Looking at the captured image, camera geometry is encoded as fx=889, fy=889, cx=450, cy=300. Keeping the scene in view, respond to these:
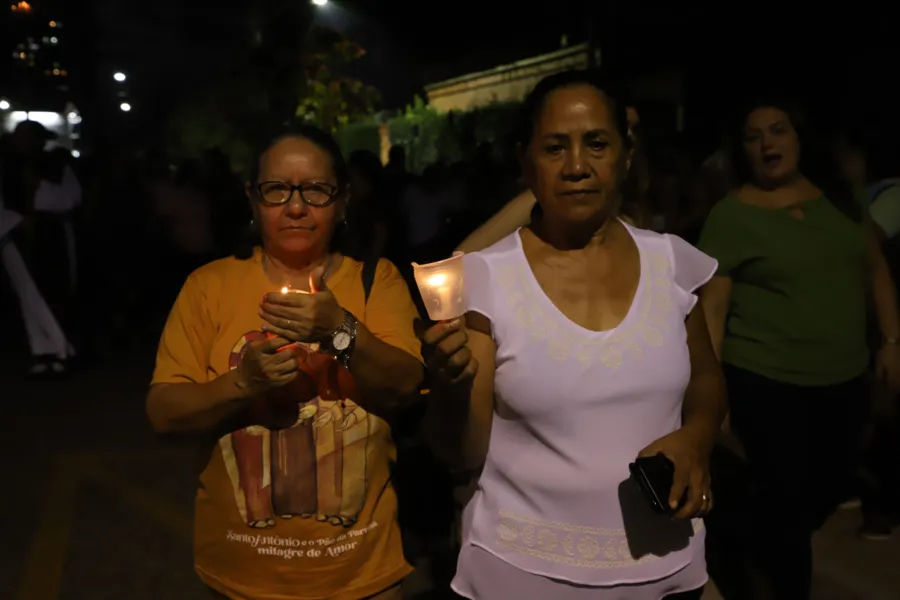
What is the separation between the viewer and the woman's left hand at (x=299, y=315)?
2059 mm

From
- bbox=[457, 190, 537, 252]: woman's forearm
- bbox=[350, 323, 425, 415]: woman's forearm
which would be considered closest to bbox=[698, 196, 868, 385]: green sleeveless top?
bbox=[457, 190, 537, 252]: woman's forearm

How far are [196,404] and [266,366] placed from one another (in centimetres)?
28

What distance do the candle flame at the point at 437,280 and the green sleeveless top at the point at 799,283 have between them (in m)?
2.18

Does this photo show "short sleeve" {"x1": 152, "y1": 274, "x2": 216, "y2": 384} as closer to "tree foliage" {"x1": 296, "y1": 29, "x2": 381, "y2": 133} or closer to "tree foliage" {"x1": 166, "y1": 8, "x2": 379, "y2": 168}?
"tree foliage" {"x1": 166, "y1": 8, "x2": 379, "y2": 168}

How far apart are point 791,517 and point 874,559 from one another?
1.57 m

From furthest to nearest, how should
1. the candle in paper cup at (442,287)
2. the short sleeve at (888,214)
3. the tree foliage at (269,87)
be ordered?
the tree foliage at (269,87) < the short sleeve at (888,214) < the candle in paper cup at (442,287)

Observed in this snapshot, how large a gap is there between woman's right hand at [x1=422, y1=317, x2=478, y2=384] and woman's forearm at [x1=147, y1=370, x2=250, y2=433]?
0.60m

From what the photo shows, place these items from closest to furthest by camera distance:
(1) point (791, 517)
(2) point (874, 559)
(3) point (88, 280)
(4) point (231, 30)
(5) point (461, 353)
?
(5) point (461, 353) < (1) point (791, 517) < (2) point (874, 559) < (3) point (88, 280) < (4) point (231, 30)

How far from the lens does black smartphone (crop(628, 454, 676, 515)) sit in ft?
6.59

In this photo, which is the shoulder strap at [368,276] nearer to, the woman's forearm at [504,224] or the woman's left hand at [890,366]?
the woman's forearm at [504,224]

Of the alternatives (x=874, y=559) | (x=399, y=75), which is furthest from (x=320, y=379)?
(x=399, y=75)

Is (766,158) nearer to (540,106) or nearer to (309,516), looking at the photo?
(540,106)

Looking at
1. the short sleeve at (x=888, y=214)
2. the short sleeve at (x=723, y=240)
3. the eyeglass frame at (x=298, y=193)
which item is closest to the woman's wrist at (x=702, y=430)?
the eyeglass frame at (x=298, y=193)

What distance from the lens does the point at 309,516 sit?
2367 millimetres
